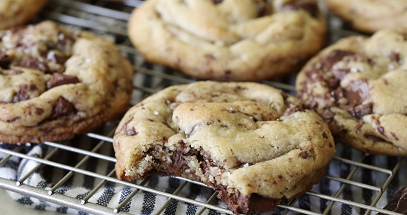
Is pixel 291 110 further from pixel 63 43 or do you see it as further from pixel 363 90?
pixel 63 43

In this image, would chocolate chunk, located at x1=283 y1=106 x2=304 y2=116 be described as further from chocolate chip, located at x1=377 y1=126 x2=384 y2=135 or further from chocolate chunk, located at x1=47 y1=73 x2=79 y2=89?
chocolate chunk, located at x1=47 y1=73 x2=79 y2=89

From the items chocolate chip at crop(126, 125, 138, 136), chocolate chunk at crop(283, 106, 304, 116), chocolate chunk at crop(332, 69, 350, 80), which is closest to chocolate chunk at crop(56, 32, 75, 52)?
chocolate chip at crop(126, 125, 138, 136)

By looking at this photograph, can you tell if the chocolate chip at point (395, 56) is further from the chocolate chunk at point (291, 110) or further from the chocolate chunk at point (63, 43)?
the chocolate chunk at point (63, 43)

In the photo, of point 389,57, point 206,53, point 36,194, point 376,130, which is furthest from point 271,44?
point 36,194

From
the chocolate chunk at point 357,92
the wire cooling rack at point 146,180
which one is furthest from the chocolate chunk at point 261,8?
the chocolate chunk at point 357,92

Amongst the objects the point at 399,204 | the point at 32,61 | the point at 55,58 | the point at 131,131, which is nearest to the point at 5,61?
the point at 32,61
